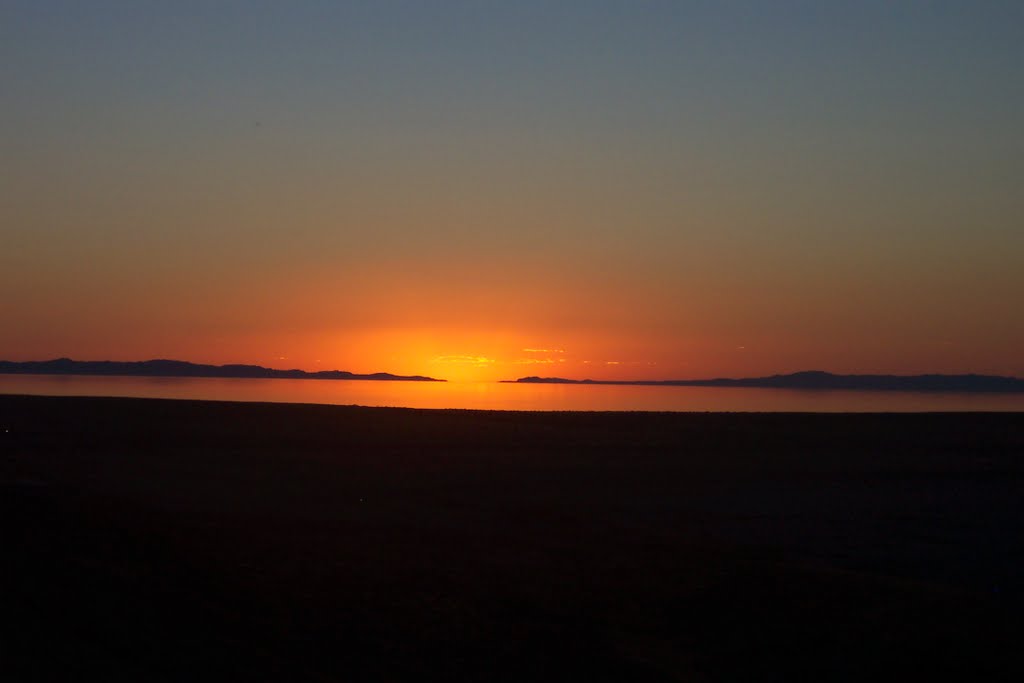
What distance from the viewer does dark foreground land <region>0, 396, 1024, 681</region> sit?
923cm

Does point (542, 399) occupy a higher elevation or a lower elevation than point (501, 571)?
higher

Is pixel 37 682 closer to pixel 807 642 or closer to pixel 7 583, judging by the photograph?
pixel 7 583

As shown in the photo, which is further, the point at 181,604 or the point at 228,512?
the point at 228,512

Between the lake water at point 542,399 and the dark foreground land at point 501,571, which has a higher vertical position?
the lake water at point 542,399

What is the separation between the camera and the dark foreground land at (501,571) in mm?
9227

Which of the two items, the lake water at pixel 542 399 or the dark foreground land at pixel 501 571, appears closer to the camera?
the dark foreground land at pixel 501 571

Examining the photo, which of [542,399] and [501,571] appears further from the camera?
[542,399]

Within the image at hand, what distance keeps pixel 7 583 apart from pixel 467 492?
42.6 ft

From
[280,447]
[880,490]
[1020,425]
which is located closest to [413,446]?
[280,447]

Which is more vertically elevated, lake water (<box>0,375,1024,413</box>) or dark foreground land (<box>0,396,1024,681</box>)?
lake water (<box>0,375,1024,413</box>)

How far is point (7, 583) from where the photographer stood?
9.07m

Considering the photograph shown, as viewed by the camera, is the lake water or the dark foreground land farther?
the lake water

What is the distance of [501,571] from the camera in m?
12.8

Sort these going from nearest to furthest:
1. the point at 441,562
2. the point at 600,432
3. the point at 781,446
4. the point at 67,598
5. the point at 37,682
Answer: the point at 37,682 → the point at 67,598 → the point at 441,562 → the point at 781,446 → the point at 600,432
